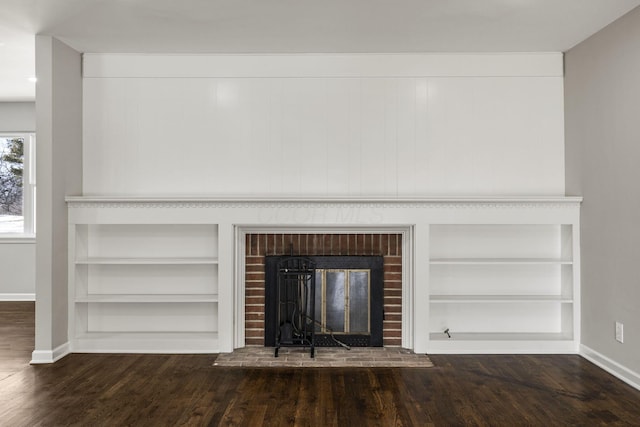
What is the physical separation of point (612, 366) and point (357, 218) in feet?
6.96

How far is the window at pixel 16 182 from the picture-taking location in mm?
5945

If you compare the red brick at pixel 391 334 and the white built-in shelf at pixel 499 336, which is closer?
the white built-in shelf at pixel 499 336

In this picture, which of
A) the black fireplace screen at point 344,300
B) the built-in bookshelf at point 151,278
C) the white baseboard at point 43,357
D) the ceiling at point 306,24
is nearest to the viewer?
the ceiling at point 306,24

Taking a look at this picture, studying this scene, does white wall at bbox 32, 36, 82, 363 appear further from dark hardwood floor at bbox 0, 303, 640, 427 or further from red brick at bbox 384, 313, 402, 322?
red brick at bbox 384, 313, 402, 322

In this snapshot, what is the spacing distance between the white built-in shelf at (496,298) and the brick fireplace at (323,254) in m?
0.37

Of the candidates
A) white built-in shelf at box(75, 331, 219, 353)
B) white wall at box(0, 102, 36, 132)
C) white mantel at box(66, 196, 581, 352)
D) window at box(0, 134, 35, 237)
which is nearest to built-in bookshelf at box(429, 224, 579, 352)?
white mantel at box(66, 196, 581, 352)

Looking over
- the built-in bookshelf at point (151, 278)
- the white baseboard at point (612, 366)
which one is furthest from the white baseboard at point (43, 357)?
the white baseboard at point (612, 366)

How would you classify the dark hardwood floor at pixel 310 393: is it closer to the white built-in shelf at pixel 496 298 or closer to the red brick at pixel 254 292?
the white built-in shelf at pixel 496 298

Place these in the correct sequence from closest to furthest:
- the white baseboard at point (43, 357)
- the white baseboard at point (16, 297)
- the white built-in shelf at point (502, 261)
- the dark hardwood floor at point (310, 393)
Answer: the dark hardwood floor at point (310, 393), the white baseboard at point (43, 357), the white built-in shelf at point (502, 261), the white baseboard at point (16, 297)

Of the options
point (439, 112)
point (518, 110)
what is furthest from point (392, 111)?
point (518, 110)

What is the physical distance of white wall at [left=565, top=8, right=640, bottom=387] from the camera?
124 inches

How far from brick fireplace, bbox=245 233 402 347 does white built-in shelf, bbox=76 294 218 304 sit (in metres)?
0.37

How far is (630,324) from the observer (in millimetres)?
3174

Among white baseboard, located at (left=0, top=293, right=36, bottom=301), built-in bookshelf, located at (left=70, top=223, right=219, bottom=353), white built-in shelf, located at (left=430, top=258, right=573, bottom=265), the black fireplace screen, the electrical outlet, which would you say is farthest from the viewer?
white baseboard, located at (left=0, top=293, right=36, bottom=301)
